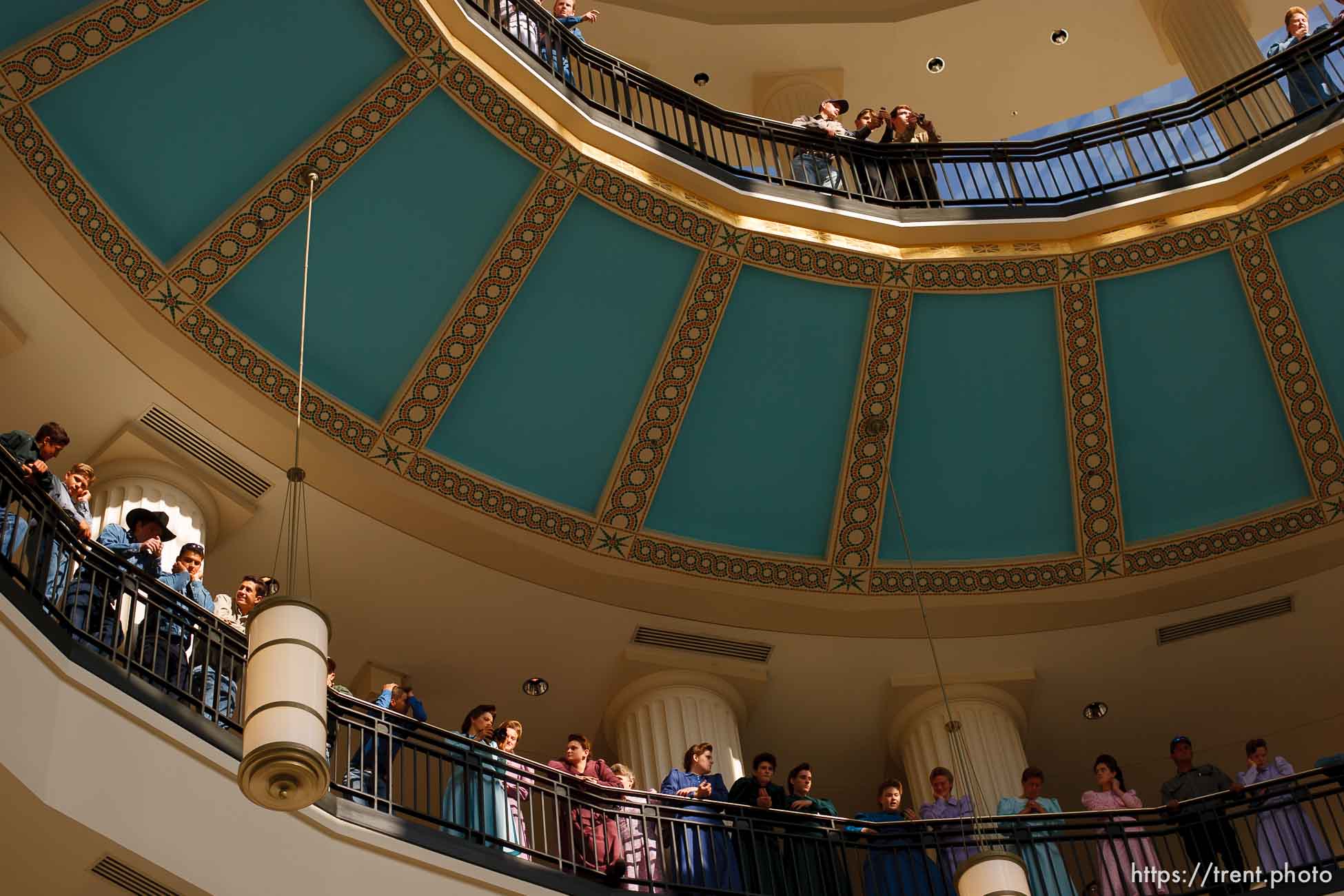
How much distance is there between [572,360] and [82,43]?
12.0 ft

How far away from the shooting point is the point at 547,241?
1179cm

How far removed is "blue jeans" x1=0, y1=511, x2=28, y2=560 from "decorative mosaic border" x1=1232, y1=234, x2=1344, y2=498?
8.18 meters

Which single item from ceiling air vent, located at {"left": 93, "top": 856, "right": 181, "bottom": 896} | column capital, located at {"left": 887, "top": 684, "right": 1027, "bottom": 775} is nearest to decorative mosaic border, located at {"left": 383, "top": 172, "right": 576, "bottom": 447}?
column capital, located at {"left": 887, "top": 684, "right": 1027, "bottom": 775}

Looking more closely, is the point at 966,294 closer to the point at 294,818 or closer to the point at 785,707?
the point at 785,707

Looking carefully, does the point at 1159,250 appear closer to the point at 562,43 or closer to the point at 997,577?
the point at 997,577

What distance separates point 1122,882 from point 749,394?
419 centimetres

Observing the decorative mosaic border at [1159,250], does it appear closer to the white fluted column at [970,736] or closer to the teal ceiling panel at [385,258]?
the white fluted column at [970,736]

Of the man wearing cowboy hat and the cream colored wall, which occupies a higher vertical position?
the man wearing cowboy hat

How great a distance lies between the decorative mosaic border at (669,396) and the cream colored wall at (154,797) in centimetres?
440

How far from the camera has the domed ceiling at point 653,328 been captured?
10.9 m

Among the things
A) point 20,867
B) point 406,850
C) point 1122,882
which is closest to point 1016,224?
point 1122,882

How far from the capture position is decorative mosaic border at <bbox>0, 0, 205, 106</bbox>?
10.4m

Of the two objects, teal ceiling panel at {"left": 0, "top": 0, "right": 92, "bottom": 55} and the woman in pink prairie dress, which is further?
teal ceiling panel at {"left": 0, "top": 0, "right": 92, "bottom": 55}

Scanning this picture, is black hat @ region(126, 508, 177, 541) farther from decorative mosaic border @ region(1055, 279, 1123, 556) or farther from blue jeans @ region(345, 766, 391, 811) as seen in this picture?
decorative mosaic border @ region(1055, 279, 1123, 556)
